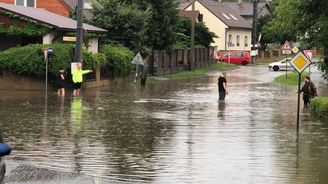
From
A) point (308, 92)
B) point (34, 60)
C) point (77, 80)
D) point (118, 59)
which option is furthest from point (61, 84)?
point (308, 92)

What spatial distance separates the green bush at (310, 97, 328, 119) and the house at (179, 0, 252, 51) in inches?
2532

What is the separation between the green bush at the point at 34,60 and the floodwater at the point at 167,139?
441 cm

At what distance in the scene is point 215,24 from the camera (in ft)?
299

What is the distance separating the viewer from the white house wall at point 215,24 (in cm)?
9069

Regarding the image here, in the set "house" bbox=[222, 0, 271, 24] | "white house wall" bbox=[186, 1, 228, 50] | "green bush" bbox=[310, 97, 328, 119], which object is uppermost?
"house" bbox=[222, 0, 271, 24]

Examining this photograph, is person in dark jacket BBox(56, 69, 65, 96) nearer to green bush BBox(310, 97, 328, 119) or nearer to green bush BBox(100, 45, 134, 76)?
green bush BBox(100, 45, 134, 76)

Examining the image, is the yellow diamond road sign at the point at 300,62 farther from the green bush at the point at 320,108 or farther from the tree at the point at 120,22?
the tree at the point at 120,22

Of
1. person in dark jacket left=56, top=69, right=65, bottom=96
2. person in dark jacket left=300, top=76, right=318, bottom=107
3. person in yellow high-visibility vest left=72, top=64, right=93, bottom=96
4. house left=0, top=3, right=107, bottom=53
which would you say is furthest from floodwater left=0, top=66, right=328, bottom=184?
house left=0, top=3, right=107, bottom=53

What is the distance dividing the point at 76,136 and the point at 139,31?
→ 31398 millimetres

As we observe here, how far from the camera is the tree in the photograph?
47656 mm

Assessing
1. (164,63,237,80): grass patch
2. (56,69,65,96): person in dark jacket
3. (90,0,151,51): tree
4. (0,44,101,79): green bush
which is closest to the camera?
(56,69,65,96): person in dark jacket

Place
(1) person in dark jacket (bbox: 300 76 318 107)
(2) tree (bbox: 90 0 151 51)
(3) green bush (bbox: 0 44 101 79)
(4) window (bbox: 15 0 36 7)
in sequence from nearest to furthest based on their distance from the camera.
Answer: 1. (1) person in dark jacket (bbox: 300 76 318 107)
2. (3) green bush (bbox: 0 44 101 79)
3. (2) tree (bbox: 90 0 151 51)
4. (4) window (bbox: 15 0 36 7)

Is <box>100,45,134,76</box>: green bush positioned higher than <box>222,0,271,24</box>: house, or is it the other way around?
<box>222,0,271,24</box>: house

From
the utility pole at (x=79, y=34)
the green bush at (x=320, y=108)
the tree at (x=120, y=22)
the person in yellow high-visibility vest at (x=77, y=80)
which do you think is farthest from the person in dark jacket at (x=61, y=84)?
the tree at (x=120, y=22)
